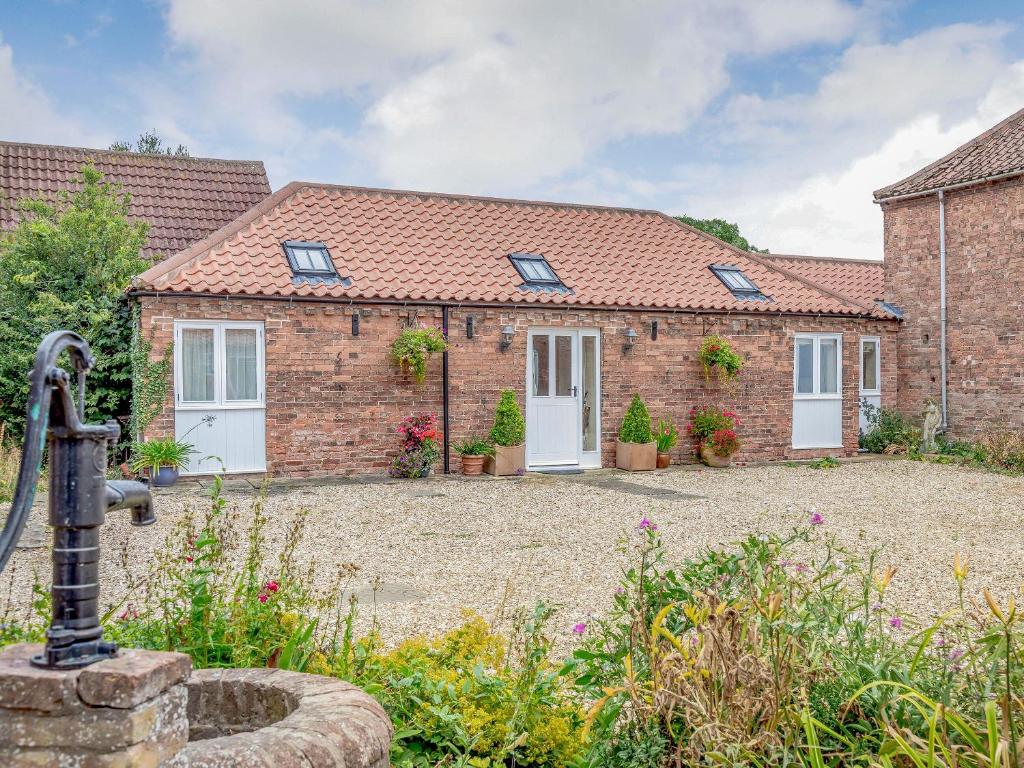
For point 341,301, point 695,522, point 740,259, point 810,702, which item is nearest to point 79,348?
point 810,702

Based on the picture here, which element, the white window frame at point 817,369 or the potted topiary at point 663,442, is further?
the white window frame at point 817,369

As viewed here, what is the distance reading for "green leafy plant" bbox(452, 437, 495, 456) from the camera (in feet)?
46.2

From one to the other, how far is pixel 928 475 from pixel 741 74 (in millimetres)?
7960

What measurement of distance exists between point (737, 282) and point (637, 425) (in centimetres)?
425

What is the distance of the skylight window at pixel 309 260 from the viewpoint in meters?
13.6

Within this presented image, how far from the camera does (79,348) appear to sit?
2.05 metres

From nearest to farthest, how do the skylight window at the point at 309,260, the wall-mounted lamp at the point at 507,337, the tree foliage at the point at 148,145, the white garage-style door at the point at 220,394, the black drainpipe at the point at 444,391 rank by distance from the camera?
the white garage-style door at the point at 220,394 < the skylight window at the point at 309,260 < the black drainpipe at the point at 444,391 < the wall-mounted lamp at the point at 507,337 < the tree foliage at the point at 148,145

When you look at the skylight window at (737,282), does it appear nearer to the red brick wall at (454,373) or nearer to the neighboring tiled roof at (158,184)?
the red brick wall at (454,373)

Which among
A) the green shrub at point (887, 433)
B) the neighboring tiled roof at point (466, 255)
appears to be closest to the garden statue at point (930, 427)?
the green shrub at point (887, 433)

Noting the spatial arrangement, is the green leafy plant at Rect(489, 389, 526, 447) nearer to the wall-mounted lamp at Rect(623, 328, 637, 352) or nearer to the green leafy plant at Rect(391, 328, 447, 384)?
the green leafy plant at Rect(391, 328, 447, 384)

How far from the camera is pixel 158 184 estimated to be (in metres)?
18.1

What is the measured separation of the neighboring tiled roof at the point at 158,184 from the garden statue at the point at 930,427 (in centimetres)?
1492

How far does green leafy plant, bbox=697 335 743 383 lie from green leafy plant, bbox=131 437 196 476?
8.97m

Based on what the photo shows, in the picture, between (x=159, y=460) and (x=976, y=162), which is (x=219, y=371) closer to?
(x=159, y=460)
